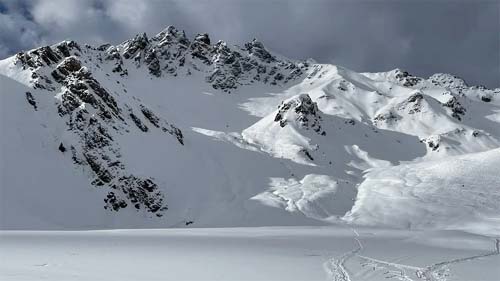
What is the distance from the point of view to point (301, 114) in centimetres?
13512

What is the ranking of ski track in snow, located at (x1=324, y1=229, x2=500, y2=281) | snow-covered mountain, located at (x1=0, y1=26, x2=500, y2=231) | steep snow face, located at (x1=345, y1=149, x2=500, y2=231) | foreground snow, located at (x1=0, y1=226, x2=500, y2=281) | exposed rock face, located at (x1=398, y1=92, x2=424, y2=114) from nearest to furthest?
foreground snow, located at (x1=0, y1=226, x2=500, y2=281), ski track in snow, located at (x1=324, y1=229, x2=500, y2=281), snow-covered mountain, located at (x1=0, y1=26, x2=500, y2=231), steep snow face, located at (x1=345, y1=149, x2=500, y2=231), exposed rock face, located at (x1=398, y1=92, x2=424, y2=114)

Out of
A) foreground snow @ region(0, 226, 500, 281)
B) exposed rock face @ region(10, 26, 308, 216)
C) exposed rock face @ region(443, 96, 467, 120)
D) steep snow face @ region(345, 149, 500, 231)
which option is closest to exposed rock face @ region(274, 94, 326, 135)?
steep snow face @ region(345, 149, 500, 231)

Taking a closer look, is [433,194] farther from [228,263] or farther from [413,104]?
[413,104]

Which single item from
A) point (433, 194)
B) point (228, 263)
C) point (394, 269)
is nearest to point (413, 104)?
point (433, 194)

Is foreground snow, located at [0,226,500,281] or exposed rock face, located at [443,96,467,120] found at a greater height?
exposed rock face, located at [443,96,467,120]

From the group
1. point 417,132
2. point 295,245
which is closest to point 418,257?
point 295,245

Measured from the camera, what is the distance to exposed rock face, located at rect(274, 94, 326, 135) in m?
133

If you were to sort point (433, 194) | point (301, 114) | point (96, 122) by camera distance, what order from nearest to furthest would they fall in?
point (96, 122) → point (433, 194) → point (301, 114)

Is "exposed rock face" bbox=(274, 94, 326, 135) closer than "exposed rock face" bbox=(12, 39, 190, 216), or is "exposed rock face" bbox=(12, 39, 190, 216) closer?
"exposed rock face" bbox=(12, 39, 190, 216)

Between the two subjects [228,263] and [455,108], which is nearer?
[228,263]

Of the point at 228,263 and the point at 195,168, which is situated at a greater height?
the point at 195,168

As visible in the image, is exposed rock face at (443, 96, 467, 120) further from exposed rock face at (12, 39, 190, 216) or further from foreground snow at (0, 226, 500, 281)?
foreground snow at (0, 226, 500, 281)

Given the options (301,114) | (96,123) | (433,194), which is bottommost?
(433,194)

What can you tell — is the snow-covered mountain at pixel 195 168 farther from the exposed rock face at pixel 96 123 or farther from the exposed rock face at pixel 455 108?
the exposed rock face at pixel 455 108
